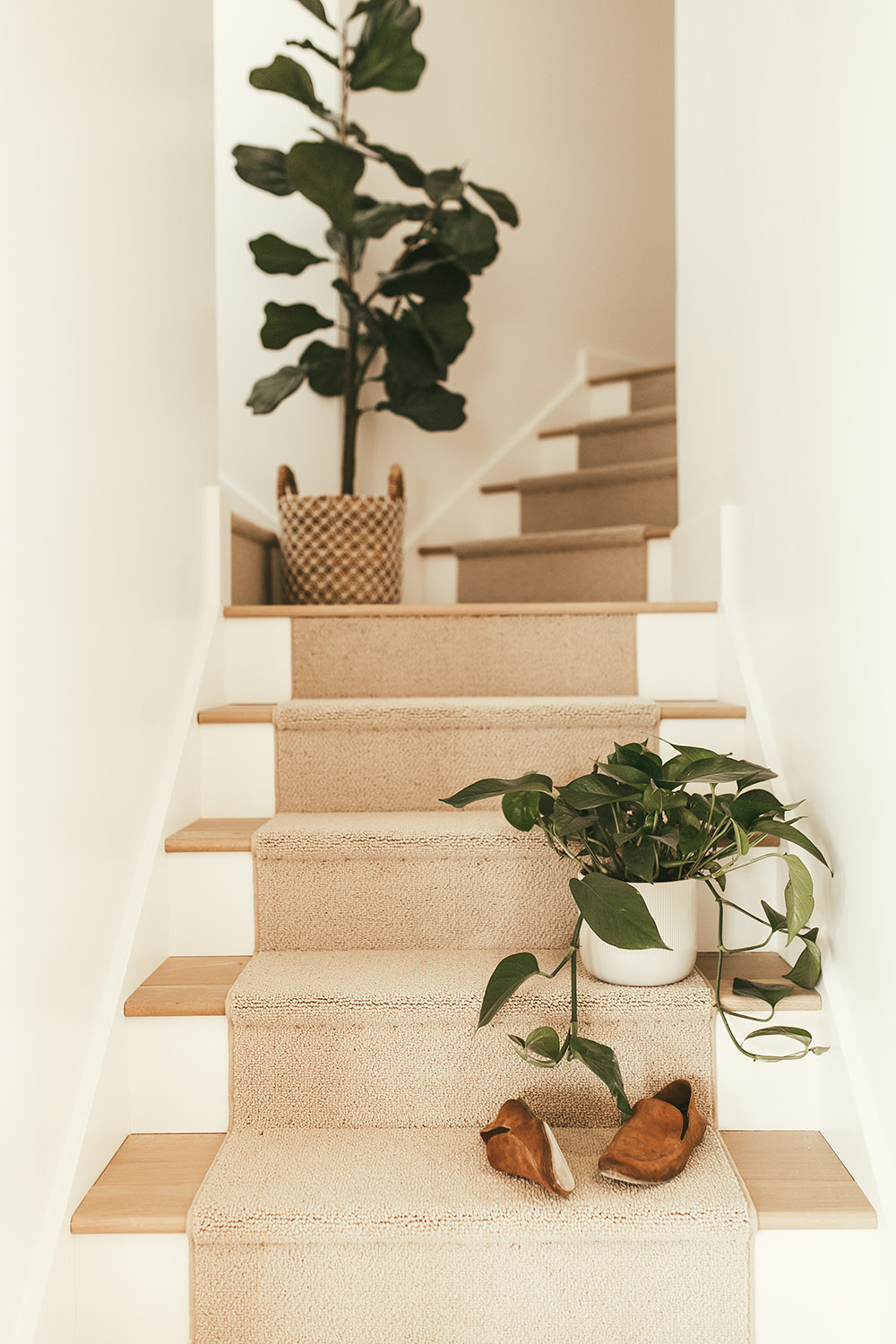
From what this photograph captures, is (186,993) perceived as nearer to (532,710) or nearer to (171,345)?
(532,710)

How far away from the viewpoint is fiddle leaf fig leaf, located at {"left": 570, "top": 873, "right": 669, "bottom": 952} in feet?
3.46

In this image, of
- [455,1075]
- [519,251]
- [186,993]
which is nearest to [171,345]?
[186,993]

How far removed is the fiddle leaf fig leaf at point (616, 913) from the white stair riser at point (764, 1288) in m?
0.34

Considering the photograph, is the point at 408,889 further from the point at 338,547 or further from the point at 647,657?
the point at 338,547

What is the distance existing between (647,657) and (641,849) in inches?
28.4

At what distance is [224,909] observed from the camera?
4.63ft

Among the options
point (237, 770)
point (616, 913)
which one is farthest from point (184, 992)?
point (616, 913)

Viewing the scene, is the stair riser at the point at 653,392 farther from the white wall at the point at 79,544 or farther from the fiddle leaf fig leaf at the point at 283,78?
the white wall at the point at 79,544

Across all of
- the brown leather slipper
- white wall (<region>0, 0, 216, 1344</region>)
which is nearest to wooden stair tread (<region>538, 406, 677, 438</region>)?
white wall (<region>0, 0, 216, 1344</region>)

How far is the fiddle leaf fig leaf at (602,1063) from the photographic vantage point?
110 centimetres

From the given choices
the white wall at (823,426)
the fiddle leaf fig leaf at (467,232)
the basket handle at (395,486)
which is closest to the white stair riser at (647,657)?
the white wall at (823,426)

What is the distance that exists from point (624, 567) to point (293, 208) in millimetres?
1404

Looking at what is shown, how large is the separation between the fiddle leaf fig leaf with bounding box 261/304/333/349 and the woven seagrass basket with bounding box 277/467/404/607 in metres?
0.45

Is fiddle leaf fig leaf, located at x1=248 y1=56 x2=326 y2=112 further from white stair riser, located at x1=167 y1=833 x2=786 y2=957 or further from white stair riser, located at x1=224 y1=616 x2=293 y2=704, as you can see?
white stair riser, located at x1=167 y1=833 x2=786 y2=957
